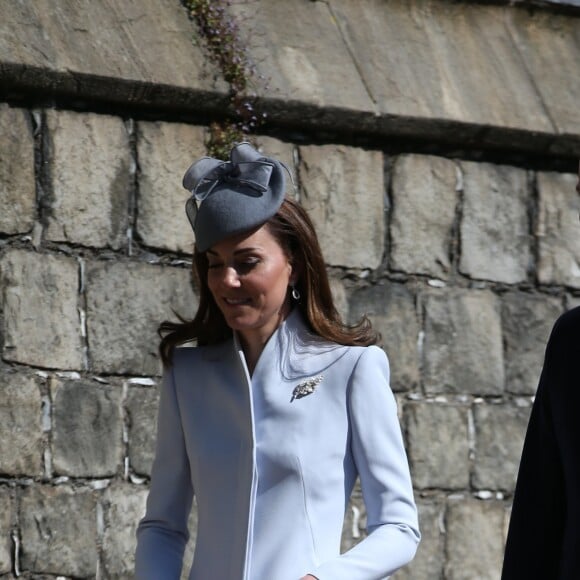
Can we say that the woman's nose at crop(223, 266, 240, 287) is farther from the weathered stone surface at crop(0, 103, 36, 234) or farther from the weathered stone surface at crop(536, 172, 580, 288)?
the weathered stone surface at crop(536, 172, 580, 288)

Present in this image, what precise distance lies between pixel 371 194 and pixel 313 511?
2420 mm

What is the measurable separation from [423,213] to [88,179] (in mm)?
1334

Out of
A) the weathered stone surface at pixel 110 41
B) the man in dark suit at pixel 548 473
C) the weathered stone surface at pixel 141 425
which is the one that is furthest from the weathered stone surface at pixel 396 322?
the man in dark suit at pixel 548 473

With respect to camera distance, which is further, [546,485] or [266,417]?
[266,417]

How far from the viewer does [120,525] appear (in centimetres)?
494

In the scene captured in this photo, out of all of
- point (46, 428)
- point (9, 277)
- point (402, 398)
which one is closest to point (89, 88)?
point (9, 277)

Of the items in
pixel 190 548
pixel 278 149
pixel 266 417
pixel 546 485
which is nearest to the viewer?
pixel 546 485

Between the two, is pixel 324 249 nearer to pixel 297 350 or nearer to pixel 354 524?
pixel 354 524

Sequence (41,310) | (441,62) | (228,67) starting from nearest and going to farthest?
(41,310) < (228,67) < (441,62)

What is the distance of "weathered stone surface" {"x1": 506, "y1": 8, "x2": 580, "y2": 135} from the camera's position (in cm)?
602

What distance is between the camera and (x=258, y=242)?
349 centimetres

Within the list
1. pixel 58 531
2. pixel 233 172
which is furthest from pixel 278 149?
pixel 233 172

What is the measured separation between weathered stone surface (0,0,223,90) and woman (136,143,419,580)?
4.39ft

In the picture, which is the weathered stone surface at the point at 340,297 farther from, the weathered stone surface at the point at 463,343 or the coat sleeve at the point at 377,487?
the coat sleeve at the point at 377,487
